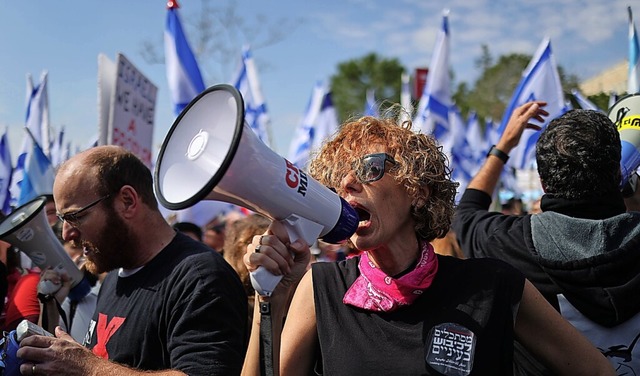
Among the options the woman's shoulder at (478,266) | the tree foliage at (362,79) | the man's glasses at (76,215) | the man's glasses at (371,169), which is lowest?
the tree foliage at (362,79)

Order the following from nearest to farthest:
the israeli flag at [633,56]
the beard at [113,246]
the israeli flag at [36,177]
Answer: the beard at [113,246] < the israeli flag at [36,177] < the israeli flag at [633,56]

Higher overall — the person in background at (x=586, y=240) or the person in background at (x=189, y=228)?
the person in background at (x=586, y=240)

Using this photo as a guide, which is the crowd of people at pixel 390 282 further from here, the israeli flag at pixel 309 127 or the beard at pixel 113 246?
the israeli flag at pixel 309 127

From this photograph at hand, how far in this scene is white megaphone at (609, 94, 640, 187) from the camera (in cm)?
280

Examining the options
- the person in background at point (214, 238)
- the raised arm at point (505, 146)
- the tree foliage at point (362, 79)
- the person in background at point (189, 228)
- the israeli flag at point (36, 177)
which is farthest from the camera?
the tree foliage at point (362, 79)

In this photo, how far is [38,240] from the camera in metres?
3.46

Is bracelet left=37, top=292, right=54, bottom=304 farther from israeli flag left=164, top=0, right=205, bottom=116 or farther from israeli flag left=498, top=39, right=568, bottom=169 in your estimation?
israeli flag left=498, top=39, right=568, bottom=169

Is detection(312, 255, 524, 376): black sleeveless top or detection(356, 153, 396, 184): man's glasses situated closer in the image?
detection(312, 255, 524, 376): black sleeveless top

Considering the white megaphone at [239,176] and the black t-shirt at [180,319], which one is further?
the black t-shirt at [180,319]

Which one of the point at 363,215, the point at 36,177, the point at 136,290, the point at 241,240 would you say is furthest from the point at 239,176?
the point at 36,177

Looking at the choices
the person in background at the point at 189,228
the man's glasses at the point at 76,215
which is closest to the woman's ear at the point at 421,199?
the man's glasses at the point at 76,215

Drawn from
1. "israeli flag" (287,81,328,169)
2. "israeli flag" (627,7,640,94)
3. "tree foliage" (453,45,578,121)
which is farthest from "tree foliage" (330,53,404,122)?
"israeli flag" (627,7,640,94)

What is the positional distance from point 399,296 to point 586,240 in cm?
68

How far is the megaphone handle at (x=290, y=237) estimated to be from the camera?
1.60 metres
